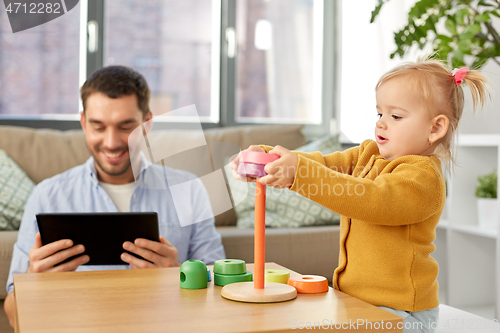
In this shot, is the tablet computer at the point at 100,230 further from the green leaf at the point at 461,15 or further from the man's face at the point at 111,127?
the green leaf at the point at 461,15

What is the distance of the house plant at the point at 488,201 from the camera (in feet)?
5.87

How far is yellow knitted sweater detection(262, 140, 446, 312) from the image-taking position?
73 centimetres

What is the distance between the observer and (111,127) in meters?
1.47

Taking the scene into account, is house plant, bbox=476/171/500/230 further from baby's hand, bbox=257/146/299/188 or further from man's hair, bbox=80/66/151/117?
baby's hand, bbox=257/146/299/188

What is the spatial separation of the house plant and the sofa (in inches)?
20.7

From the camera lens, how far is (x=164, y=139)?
1.31 meters

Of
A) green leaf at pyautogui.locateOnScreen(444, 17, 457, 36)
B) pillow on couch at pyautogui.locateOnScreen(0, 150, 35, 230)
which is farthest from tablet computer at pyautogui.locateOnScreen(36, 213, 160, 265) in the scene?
green leaf at pyautogui.locateOnScreen(444, 17, 457, 36)

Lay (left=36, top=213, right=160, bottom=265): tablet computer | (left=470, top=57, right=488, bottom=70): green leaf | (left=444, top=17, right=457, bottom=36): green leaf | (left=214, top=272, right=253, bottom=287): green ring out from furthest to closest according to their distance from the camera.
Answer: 1. (left=444, top=17, right=457, bottom=36): green leaf
2. (left=470, top=57, right=488, bottom=70): green leaf
3. (left=36, top=213, right=160, bottom=265): tablet computer
4. (left=214, top=272, right=253, bottom=287): green ring

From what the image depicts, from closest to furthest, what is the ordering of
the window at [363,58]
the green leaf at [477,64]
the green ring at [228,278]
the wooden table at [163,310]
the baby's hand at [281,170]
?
the wooden table at [163,310] → the baby's hand at [281,170] → the green ring at [228,278] → the green leaf at [477,64] → the window at [363,58]

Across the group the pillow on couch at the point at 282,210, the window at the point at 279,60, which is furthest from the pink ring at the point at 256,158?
the window at the point at 279,60

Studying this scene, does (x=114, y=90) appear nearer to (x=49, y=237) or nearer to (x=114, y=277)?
(x=49, y=237)

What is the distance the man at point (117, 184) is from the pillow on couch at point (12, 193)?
1.07 feet

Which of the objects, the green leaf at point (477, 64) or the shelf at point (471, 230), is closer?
the green leaf at point (477, 64)

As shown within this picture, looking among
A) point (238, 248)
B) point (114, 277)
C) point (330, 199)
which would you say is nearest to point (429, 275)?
point (330, 199)
